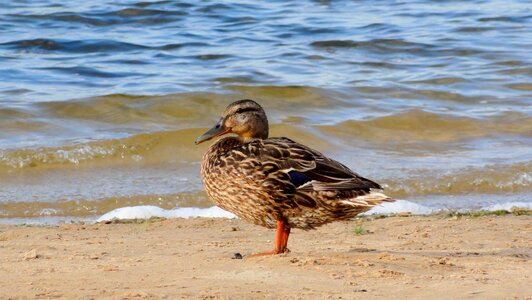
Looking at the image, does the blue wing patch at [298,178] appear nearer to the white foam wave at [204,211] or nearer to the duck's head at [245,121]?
the duck's head at [245,121]

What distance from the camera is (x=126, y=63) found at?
1689cm

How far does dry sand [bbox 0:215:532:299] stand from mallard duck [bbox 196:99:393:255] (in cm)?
25

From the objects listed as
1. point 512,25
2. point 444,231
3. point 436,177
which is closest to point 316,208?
point 444,231

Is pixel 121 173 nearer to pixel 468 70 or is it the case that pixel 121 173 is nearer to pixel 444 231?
pixel 444 231

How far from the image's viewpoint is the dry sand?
16.7ft

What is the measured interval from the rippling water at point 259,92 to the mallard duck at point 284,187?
327 centimetres

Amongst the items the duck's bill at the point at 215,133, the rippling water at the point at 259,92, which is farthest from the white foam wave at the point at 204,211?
the duck's bill at the point at 215,133

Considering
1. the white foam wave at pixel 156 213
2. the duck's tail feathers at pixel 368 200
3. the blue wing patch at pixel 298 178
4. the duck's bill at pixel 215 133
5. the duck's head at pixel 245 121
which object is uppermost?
the duck's head at pixel 245 121

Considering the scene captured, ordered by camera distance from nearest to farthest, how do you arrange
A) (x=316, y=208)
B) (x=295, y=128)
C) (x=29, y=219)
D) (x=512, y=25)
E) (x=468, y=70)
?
1. (x=316, y=208)
2. (x=29, y=219)
3. (x=295, y=128)
4. (x=468, y=70)
5. (x=512, y=25)

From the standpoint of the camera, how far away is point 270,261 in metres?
5.81

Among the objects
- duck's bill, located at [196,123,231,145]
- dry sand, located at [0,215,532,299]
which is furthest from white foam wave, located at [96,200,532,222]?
duck's bill, located at [196,123,231,145]

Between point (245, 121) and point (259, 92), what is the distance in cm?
796

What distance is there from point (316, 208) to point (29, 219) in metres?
3.70

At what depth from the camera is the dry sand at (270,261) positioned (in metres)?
5.08
